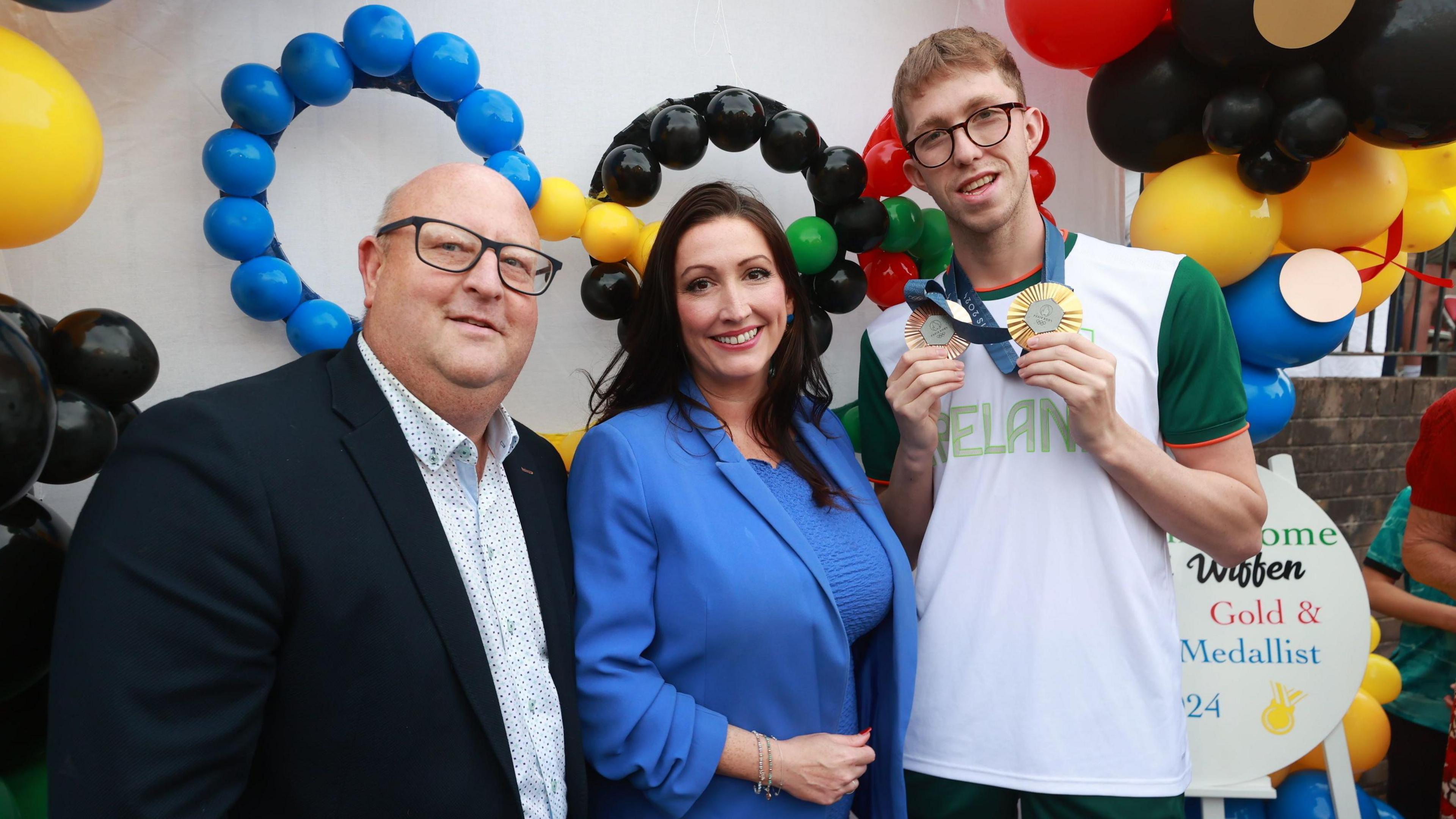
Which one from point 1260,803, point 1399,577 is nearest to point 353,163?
point 1260,803

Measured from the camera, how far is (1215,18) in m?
2.37

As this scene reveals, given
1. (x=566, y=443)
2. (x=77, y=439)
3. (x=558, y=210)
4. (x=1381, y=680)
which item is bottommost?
(x=1381, y=680)

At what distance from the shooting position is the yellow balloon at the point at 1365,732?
125 inches

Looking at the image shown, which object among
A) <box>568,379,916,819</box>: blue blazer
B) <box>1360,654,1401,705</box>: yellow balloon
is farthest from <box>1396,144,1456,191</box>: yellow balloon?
<box>568,379,916,819</box>: blue blazer

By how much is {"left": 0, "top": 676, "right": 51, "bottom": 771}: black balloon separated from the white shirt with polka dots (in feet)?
3.11

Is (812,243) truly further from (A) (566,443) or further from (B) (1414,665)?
(B) (1414,665)

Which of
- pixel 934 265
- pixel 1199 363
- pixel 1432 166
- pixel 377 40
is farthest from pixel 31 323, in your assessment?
pixel 1432 166

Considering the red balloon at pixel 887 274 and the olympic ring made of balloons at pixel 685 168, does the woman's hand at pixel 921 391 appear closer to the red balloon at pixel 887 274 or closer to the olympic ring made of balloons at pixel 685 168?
the olympic ring made of balloons at pixel 685 168

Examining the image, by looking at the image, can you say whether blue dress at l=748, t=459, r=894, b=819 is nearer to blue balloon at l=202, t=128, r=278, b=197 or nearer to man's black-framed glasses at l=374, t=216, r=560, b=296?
man's black-framed glasses at l=374, t=216, r=560, b=296

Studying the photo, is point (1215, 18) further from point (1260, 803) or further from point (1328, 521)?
point (1260, 803)

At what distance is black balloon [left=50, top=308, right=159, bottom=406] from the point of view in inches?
69.9

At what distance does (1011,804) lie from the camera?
1.96m

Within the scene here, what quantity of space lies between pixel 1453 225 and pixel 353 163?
3.81 meters

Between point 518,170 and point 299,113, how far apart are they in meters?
0.68
